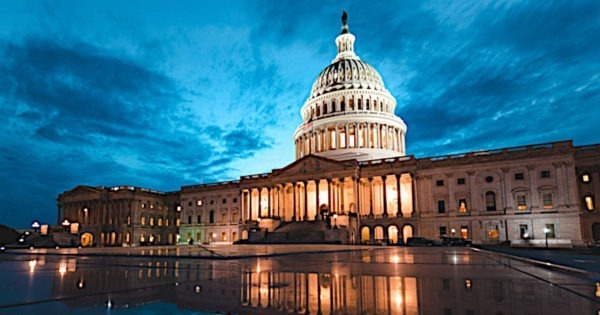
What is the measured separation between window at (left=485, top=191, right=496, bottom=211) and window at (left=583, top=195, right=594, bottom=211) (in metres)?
12.2

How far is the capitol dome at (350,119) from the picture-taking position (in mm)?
92562

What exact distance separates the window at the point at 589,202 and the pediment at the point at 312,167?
3660cm

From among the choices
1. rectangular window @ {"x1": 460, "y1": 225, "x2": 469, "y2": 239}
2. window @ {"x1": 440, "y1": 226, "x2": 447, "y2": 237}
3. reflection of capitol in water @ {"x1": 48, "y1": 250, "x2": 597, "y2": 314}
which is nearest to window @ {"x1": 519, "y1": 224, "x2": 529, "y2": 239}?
rectangular window @ {"x1": 460, "y1": 225, "x2": 469, "y2": 239}

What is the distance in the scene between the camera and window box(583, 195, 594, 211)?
57312 mm

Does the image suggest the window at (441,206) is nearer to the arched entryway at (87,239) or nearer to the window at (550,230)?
the window at (550,230)

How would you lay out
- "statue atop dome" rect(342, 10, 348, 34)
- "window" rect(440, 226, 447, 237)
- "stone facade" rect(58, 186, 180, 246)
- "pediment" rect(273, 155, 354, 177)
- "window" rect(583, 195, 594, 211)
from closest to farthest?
"window" rect(583, 195, 594, 211), "window" rect(440, 226, 447, 237), "pediment" rect(273, 155, 354, 177), "stone facade" rect(58, 186, 180, 246), "statue atop dome" rect(342, 10, 348, 34)

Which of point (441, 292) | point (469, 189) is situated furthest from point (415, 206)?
point (441, 292)

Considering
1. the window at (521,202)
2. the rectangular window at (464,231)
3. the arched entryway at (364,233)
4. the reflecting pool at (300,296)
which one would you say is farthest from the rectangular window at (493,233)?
the reflecting pool at (300,296)

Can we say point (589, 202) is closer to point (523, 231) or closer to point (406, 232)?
point (523, 231)

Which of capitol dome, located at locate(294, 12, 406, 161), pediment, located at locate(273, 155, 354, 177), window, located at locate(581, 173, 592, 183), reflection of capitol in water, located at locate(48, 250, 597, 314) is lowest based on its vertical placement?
reflection of capitol in water, located at locate(48, 250, 597, 314)

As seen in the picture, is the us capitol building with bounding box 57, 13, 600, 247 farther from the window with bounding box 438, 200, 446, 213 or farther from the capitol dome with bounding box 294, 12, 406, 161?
the capitol dome with bounding box 294, 12, 406, 161

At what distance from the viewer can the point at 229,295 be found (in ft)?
19.8

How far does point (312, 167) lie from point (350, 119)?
22.7 m

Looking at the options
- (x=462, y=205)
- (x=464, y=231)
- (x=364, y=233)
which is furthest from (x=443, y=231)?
(x=364, y=233)
